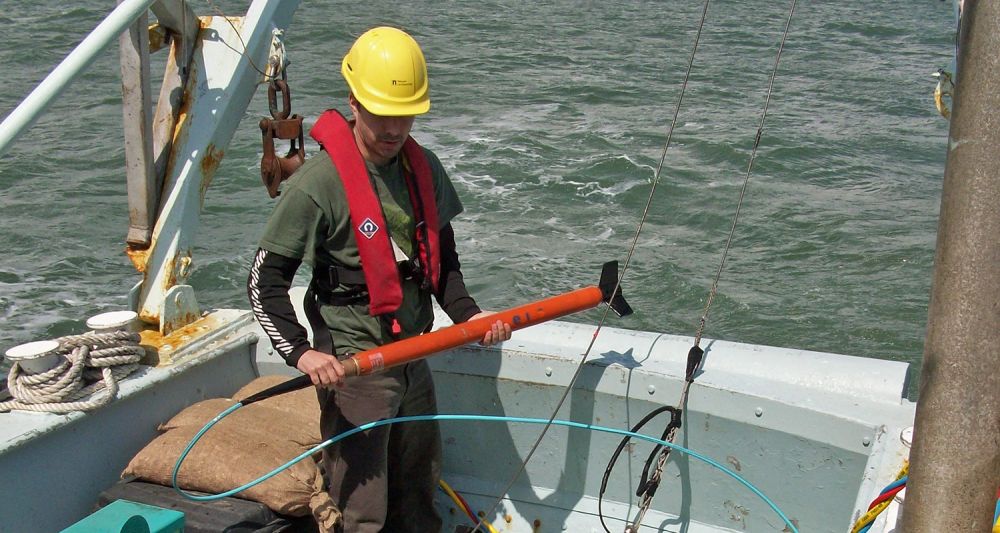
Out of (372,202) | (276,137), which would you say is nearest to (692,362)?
(372,202)

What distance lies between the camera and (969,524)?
5.86ft

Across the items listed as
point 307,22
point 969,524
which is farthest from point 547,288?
point 307,22

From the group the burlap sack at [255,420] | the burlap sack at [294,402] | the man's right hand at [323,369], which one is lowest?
the burlap sack at [294,402]

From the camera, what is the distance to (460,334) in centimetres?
275

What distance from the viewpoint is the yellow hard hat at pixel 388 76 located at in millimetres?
2656

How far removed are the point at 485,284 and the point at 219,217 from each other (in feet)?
8.80

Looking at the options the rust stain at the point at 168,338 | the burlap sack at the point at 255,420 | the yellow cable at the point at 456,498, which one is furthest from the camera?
the yellow cable at the point at 456,498

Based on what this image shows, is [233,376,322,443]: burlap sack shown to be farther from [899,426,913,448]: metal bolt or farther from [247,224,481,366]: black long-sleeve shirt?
[899,426,913,448]: metal bolt

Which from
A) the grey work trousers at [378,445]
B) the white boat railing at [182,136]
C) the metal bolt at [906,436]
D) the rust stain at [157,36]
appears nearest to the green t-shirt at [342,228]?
the grey work trousers at [378,445]

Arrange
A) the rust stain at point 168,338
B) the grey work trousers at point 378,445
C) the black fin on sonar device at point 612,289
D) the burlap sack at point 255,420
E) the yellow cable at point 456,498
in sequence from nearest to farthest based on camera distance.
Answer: the grey work trousers at point 378,445 < the black fin on sonar device at point 612,289 < the burlap sack at point 255,420 < the rust stain at point 168,338 < the yellow cable at point 456,498

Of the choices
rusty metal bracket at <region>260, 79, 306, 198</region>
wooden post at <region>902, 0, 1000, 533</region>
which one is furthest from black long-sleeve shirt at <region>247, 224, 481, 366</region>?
wooden post at <region>902, 0, 1000, 533</region>

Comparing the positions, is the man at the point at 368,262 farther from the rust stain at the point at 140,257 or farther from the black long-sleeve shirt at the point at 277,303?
the rust stain at the point at 140,257

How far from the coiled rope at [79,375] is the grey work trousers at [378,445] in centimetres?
68

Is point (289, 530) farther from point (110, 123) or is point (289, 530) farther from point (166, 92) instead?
point (110, 123)
